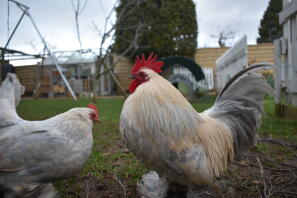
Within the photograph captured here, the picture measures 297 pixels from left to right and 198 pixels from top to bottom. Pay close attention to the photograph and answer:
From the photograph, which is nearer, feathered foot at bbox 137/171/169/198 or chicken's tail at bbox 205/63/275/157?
feathered foot at bbox 137/171/169/198

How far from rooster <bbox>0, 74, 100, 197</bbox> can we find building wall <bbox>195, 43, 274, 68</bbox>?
21.0m

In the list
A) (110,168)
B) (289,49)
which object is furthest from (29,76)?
(110,168)

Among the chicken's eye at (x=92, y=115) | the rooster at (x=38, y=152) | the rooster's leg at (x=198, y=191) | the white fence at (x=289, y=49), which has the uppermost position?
the white fence at (x=289, y=49)

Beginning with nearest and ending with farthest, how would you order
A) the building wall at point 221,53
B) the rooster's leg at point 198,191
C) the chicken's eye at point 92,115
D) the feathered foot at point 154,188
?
1. the rooster's leg at point 198,191
2. the feathered foot at point 154,188
3. the chicken's eye at point 92,115
4. the building wall at point 221,53

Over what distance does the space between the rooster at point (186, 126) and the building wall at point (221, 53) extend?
19.9 m

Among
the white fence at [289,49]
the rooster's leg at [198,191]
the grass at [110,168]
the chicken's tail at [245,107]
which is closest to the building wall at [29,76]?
the grass at [110,168]

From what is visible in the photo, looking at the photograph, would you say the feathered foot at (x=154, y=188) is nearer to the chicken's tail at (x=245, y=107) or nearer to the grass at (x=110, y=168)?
the grass at (x=110, y=168)

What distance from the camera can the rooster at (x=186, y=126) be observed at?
2.05 metres

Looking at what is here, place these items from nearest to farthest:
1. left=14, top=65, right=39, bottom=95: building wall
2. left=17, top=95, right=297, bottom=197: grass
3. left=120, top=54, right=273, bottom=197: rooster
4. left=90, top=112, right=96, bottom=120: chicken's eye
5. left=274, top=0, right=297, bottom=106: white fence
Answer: left=120, top=54, right=273, bottom=197: rooster, left=17, top=95, right=297, bottom=197: grass, left=90, top=112, right=96, bottom=120: chicken's eye, left=274, top=0, right=297, bottom=106: white fence, left=14, top=65, right=39, bottom=95: building wall

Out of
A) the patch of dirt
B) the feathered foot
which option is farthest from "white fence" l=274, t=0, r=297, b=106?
the feathered foot

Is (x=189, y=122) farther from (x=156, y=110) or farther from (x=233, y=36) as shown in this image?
(x=233, y=36)

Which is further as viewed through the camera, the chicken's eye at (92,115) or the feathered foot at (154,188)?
the chicken's eye at (92,115)

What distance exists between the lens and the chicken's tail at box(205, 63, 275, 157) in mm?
2674

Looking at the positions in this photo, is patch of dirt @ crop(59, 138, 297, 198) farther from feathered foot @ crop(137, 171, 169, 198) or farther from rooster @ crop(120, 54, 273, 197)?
rooster @ crop(120, 54, 273, 197)
